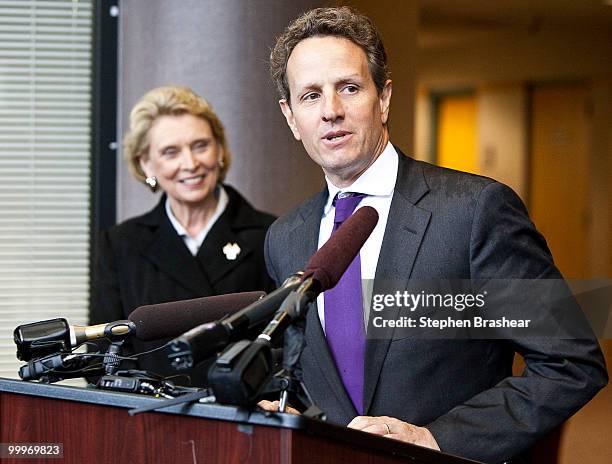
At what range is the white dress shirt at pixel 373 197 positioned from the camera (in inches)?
93.8

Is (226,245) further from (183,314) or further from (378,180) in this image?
(183,314)

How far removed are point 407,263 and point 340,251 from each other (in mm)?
718

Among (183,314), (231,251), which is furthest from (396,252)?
(231,251)

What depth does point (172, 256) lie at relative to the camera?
159 inches

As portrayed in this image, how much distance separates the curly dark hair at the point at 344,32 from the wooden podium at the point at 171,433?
42.0 inches

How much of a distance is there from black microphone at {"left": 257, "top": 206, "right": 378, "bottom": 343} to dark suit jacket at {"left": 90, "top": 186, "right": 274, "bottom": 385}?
7.44 ft

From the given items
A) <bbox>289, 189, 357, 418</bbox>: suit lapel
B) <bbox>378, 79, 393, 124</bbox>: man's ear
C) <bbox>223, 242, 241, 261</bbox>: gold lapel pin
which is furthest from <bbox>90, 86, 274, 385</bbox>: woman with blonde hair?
<bbox>378, 79, 393, 124</bbox>: man's ear

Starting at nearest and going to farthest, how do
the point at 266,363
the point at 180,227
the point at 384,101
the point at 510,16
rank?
the point at 266,363 < the point at 384,101 < the point at 180,227 < the point at 510,16

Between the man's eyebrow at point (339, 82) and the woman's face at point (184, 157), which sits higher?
the man's eyebrow at point (339, 82)

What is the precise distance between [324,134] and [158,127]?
184cm

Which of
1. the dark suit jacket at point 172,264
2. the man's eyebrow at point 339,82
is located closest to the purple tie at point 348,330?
the man's eyebrow at point 339,82

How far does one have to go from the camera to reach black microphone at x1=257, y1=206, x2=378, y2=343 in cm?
146

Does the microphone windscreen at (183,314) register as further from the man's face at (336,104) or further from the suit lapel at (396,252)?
the man's face at (336,104)

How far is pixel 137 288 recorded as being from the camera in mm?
3988
